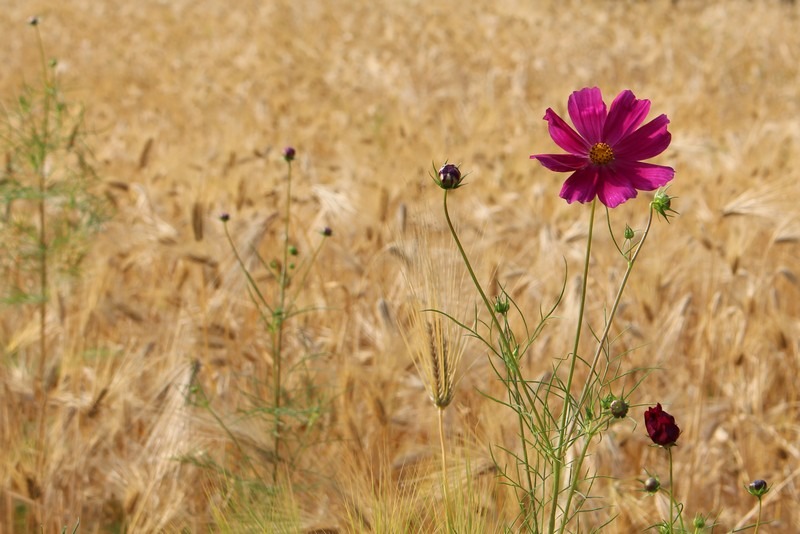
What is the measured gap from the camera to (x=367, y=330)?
7.82 feet

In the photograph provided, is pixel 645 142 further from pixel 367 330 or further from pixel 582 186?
pixel 367 330

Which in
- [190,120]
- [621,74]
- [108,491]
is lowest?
[108,491]

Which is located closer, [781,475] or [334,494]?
[334,494]

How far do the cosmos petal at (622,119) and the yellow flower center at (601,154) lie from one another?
0.02m

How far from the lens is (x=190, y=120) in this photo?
21.0 ft

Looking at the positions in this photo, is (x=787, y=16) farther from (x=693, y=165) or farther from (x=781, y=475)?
(x=781, y=475)

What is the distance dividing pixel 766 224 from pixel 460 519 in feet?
7.46

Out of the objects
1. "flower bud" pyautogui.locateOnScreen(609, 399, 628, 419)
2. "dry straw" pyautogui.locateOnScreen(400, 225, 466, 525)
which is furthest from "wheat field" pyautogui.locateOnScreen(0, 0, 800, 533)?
"flower bud" pyautogui.locateOnScreen(609, 399, 628, 419)

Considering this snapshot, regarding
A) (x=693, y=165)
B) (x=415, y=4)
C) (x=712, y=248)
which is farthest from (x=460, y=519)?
(x=415, y=4)

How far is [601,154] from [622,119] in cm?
6

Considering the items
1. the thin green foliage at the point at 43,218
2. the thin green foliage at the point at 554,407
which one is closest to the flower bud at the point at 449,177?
the thin green foliage at the point at 554,407

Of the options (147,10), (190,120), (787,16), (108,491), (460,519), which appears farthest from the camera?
(147,10)

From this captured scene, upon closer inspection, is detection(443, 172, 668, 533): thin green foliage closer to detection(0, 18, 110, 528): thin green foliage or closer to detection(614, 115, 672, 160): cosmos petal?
detection(614, 115, 672, 160): cosmos petal

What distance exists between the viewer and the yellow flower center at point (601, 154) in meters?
0.93
